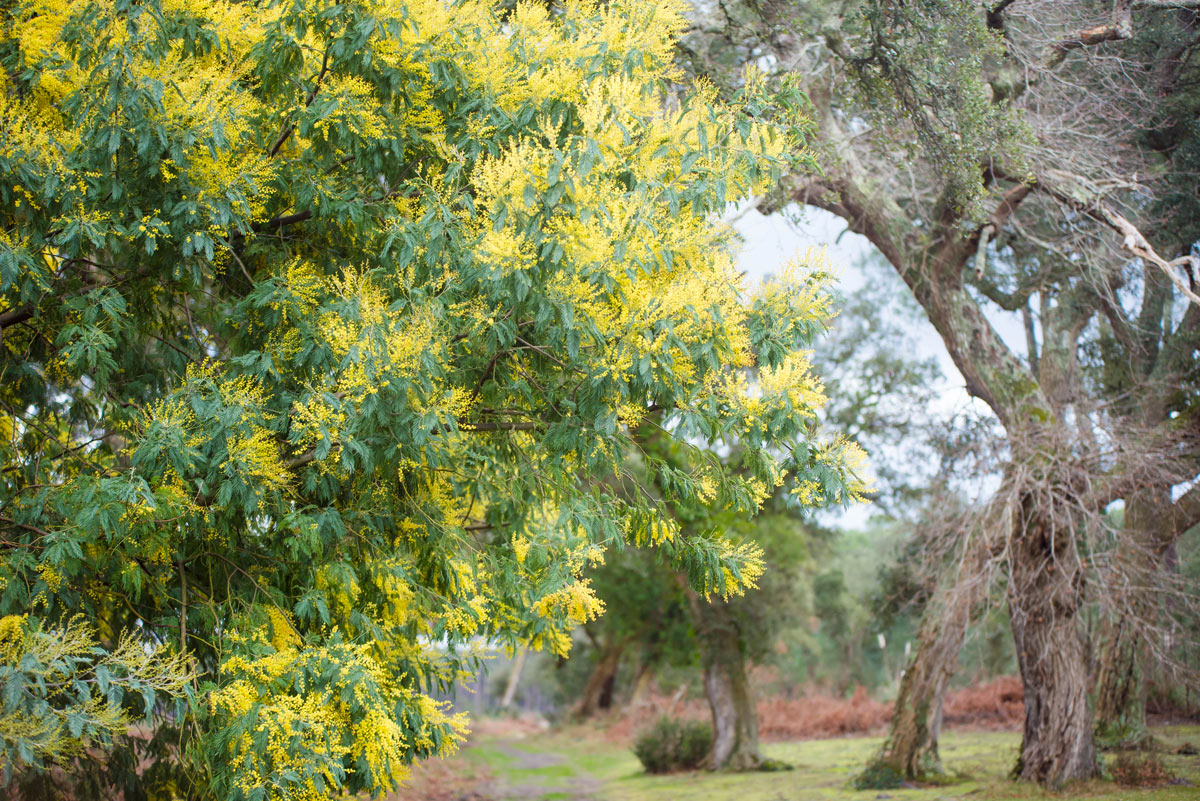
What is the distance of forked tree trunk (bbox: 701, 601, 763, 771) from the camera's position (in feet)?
43.3

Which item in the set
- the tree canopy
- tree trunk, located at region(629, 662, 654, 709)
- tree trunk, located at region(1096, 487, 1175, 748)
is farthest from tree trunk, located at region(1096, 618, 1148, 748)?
tree trunk, located at region(629, 662, 654, 709)

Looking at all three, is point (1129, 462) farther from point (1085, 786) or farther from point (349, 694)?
point (349, 694)

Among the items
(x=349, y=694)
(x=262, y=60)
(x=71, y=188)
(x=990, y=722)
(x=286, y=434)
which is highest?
(x=262, y=60)

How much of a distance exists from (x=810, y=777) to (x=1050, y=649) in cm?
428

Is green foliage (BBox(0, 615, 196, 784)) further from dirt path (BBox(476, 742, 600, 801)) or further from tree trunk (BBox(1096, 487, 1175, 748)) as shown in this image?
dirt path (BBox(476, 742, 600, 801))

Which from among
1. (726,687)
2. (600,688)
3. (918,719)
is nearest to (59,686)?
(918,719)

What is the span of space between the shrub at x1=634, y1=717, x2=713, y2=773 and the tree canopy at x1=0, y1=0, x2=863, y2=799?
9.52 metres

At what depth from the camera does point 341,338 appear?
4.02 m

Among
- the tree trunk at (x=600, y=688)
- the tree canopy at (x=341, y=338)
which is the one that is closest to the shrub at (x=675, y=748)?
the tree canopy at (x=341, y=338)

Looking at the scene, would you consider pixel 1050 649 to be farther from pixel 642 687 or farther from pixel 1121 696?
pixel 642 687

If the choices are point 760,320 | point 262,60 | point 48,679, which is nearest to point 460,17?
point 262,60

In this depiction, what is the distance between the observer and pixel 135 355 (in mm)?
5156

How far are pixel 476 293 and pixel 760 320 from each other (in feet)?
4.08

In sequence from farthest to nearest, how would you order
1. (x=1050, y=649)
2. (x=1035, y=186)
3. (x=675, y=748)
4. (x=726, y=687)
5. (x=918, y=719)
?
(x=675, y=748) < (x=726, y=687) < (x=918, y=719) < (x=1035, y=186) < (x=1050, y=649)
